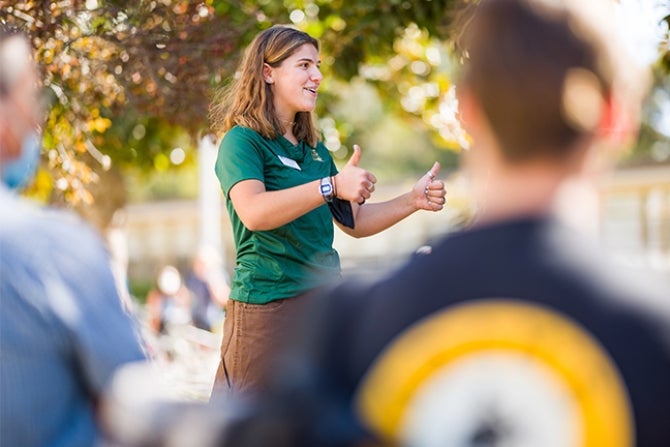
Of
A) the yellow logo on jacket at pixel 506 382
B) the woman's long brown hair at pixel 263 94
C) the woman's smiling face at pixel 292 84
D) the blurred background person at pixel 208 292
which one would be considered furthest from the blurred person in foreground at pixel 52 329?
the blurred background person at pixel 208 292

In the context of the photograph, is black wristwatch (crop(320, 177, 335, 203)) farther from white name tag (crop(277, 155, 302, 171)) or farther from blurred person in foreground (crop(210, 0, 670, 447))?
blurred person in foreground (crop(210, 0, 670, 447))

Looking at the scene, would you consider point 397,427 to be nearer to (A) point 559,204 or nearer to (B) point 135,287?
(A) point 559,204

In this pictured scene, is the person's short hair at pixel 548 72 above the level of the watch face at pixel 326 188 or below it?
above

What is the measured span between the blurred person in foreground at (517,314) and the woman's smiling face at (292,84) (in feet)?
8.80

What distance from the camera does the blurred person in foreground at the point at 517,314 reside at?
144 centimetres

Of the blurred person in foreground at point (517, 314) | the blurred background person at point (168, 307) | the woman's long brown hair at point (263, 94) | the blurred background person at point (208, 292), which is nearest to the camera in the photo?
the blurred person in foreground at point (517, 314)

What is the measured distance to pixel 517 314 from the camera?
57.4 inches

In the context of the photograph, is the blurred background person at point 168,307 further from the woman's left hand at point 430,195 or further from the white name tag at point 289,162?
the woman's left hand at point 430,195

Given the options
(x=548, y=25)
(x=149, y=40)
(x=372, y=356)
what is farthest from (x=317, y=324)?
(x=149, y=40)

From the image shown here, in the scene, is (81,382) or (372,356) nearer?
(372,356)

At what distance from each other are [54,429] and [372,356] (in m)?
0.74

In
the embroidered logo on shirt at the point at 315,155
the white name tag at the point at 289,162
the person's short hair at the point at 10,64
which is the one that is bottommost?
the white name tag at the point at 289,162

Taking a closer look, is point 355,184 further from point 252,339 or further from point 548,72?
point 548,72

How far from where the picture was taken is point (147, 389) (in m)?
1.85
